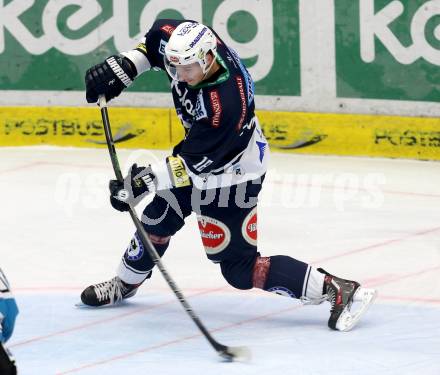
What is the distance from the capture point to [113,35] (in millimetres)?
9031

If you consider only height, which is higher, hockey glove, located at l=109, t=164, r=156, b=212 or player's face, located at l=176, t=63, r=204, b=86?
player's face, located at l=176, t=63, r=204, b=86

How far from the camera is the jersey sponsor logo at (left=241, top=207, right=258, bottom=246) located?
17.0ft

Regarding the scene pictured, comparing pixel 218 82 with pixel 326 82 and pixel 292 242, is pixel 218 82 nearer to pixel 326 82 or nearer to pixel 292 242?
pixel 292 242

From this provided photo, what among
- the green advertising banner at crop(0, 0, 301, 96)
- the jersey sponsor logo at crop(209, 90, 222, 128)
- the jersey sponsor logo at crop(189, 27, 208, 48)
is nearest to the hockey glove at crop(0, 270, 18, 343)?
the jersey sponsor logo at crop(209, 90, 222, 128)

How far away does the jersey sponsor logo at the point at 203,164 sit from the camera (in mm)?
4891

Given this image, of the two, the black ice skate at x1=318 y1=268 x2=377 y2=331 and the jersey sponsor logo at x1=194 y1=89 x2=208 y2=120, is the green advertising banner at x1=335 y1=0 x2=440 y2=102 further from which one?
the jersey sponsor logo at x1=194 y1=89 x2=208 y2=120

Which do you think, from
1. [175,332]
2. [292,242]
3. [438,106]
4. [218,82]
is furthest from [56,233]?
[438,106]

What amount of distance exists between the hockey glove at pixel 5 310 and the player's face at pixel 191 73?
1.40m

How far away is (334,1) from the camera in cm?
854

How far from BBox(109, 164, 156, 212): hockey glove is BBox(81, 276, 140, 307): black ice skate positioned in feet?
2.15

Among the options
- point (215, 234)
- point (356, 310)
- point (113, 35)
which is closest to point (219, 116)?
point (215, 234)

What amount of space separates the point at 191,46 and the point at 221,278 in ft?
5.06

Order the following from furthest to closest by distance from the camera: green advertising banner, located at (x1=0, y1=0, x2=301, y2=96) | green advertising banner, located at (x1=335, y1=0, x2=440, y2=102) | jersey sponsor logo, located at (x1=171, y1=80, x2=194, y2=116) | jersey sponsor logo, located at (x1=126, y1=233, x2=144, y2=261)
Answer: green advertising banner, located at (x1=0, y1=0, x2=301, y2=96) → green advertising banner, located at (x1=335, y1=0, x2=440, y2=102) → jersey sponsor logo, located at (x1=126, y1=233, x2=144, y2=261) → jersey sponsor logo, located at (x1=171, y1=80, x2=194, y2=116)

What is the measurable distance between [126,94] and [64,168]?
90 cm
